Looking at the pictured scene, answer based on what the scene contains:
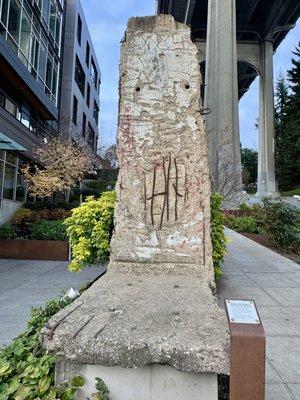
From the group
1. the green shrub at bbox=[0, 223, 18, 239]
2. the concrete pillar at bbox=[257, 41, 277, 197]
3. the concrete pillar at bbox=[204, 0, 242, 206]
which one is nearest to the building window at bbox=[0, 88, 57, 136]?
the green shrub at bbox=[0, 223, 18, 239]

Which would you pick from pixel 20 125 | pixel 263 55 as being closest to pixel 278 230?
pixel 20 125

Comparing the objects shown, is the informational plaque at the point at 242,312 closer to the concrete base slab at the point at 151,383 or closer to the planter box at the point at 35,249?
the concrete base slab at the point at 151,383

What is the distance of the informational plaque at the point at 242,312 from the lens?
2080mm

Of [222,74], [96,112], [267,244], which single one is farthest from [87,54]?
[267,244]

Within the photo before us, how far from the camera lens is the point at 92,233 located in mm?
5867

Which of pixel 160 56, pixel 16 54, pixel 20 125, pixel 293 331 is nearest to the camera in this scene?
pixel 293 331

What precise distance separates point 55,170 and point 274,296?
15.3 meters

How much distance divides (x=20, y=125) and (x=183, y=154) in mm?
17080

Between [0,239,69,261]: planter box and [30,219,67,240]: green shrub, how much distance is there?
292 millimetres

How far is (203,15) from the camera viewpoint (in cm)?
3775

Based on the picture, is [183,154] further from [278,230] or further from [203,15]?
[203,15]

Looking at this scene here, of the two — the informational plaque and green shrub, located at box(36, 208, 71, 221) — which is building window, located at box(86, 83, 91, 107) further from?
the informational plaque

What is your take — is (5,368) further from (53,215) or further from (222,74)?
(222,74)

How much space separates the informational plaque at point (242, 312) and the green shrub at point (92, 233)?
375cm
